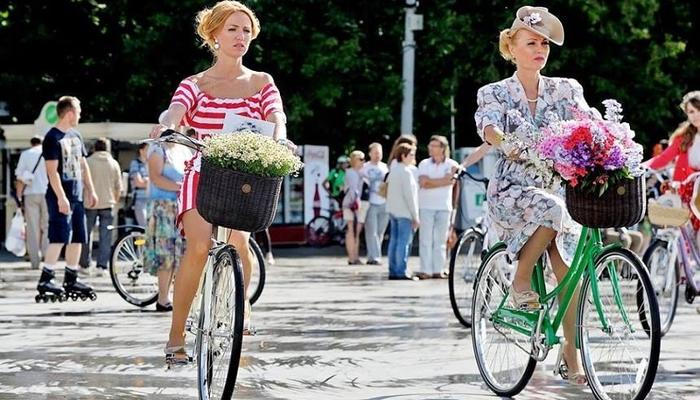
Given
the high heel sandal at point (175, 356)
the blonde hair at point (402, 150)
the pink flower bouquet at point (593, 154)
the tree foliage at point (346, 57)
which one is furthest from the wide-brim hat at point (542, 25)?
the tree foliage at point (346, 57)

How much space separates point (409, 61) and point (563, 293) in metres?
22.5

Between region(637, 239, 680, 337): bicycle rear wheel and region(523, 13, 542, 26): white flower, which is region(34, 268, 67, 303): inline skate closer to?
region(637, 239, 680, 337): bicycle rear wheel

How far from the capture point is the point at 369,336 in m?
11.3

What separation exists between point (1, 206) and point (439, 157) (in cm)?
1374

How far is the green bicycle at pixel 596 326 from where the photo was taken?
7.11 meters

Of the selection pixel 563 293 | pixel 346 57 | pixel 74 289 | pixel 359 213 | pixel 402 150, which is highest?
pixel 346 57

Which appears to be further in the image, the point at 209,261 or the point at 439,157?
the point at 439,157

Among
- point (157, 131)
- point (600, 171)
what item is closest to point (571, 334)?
point (600, 171)

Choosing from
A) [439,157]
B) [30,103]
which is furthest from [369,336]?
[30,103]

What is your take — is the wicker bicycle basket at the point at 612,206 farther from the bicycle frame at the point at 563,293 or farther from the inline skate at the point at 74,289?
the inline skate at the point at 74,289

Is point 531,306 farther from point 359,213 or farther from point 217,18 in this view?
point 359,213

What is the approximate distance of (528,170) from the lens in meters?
7.78

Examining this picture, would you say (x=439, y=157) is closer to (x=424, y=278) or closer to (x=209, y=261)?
(x=424, y=278)

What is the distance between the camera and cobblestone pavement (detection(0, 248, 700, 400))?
27.0 feet
